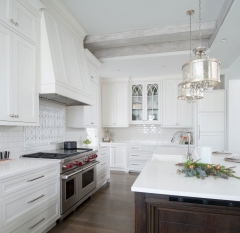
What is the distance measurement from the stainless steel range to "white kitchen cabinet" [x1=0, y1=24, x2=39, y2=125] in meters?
0.64

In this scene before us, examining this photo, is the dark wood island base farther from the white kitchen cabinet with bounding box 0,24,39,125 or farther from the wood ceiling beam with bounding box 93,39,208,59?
the wood ceiling beam with bounding box 93,39,208,59

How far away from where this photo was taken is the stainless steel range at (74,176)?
7.98 ft

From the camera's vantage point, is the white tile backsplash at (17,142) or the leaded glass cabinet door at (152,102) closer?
the white tile backsplash at (17,142)

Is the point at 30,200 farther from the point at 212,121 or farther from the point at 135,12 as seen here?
the point at 212,121

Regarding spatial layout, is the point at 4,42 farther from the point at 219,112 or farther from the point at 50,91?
the point at 219,112

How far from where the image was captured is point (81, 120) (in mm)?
3553

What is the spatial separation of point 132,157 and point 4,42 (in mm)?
4197

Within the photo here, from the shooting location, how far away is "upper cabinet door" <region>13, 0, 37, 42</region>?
204 centimetres

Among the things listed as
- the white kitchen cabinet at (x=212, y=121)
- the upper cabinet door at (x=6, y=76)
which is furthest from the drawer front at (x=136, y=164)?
the upper cabinet door at (x=6, y=76)

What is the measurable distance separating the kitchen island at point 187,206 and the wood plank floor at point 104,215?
117cm

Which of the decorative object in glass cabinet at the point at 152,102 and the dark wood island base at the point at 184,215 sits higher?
the decorative object in glass cabinet at the point at 152,102

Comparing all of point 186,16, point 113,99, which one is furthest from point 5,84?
point 113,99

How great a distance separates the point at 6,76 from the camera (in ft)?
6.27

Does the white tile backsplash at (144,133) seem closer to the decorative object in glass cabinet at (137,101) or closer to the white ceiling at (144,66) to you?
the decorative object in glass cabinet at (137,101)
